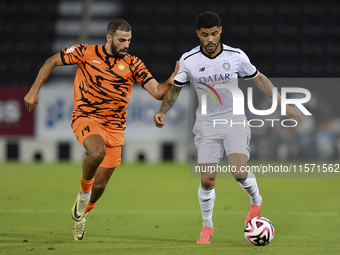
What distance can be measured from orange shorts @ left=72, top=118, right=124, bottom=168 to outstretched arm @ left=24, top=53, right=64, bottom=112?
490 mm

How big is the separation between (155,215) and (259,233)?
2.39 metres

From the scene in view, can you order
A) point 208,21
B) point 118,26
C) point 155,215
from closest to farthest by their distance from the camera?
point 208,21, point 118,26, point 155,215

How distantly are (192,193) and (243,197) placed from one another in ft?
3.06

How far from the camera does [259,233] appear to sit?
5.28m

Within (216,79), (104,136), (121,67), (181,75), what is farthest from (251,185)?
(121,67)

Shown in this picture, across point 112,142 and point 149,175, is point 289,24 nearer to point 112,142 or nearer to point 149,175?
point 149,175

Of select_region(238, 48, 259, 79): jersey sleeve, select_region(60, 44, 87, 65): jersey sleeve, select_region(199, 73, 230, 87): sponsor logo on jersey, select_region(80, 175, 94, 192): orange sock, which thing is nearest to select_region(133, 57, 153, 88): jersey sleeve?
select_region(60, 44, 87, 65): jersey sleeve

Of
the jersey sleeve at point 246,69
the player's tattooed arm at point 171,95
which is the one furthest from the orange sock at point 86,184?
the jersey sleeve at point 246,69

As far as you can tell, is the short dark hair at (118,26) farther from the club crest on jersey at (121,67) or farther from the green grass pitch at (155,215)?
the green grass pitch at (155,215)

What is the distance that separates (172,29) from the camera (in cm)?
1875

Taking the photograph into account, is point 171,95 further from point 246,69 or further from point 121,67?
point 246,69

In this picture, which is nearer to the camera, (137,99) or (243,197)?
(243,197)

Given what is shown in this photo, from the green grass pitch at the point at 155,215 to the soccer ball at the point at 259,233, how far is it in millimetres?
73

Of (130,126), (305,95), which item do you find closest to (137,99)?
(130,126)
